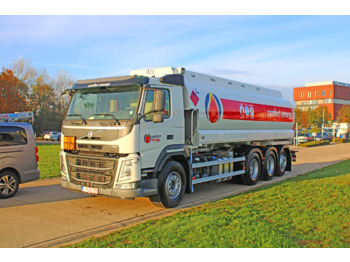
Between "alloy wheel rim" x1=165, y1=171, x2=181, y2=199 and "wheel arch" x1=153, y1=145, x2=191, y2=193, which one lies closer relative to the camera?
"wheel arch" x1=153, y1=145, x2=191, y2=193

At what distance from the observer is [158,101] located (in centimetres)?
695

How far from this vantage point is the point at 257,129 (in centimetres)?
1168

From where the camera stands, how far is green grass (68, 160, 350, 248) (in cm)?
505

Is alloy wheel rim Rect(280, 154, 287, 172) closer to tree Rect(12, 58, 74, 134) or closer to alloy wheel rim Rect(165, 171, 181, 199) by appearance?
alloy wheel rim Rect(165, 171, 181, 199)

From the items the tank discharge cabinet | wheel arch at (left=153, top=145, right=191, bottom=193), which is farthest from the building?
wheel arch at (left=153, top=145, right=191, bottom=193)

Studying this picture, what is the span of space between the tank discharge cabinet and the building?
10813cm

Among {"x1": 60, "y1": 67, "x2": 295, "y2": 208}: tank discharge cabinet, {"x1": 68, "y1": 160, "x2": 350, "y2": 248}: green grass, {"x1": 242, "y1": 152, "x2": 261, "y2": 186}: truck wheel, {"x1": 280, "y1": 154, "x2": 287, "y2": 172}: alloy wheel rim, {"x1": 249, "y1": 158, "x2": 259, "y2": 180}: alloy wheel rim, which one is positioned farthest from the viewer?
{"x1": 280, "y1": 154, "x2": 287, "y2": 172}: alloy wheel rim

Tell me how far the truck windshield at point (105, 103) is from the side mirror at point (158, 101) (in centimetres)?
37

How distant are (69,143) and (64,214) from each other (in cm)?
160

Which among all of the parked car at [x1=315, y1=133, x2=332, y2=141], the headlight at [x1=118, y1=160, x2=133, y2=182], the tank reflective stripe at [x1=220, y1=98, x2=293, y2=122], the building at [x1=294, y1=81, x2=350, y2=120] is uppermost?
the building at [x1=294, y1=81, x2=350, y2=120]

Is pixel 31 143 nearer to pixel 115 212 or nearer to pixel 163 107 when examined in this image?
pixel 115 212

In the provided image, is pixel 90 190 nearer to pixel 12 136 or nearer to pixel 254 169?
pixel 12 136

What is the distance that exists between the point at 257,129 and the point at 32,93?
164ft

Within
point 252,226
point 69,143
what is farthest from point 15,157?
point 252,226
